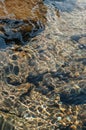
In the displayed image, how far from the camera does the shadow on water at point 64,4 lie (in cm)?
863

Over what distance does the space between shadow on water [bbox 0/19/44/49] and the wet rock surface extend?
22 millimetres

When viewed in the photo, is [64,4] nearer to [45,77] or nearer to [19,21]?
[19,21]

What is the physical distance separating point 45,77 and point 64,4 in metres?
3.55

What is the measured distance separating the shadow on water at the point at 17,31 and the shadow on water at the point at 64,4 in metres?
1.46

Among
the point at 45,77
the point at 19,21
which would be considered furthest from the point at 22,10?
the point at 45,77

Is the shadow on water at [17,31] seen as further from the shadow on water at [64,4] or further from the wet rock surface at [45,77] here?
the shadow on water at [64,4]

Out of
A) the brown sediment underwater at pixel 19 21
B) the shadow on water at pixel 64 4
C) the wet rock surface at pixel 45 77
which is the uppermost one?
the brown sediment underwater at pixel 19 21

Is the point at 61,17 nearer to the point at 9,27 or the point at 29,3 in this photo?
the point at 29,3

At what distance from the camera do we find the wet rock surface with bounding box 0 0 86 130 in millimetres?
5168

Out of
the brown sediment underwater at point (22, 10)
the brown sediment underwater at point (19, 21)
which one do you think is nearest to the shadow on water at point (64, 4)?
the brown sediment underwater at point (22, 10)

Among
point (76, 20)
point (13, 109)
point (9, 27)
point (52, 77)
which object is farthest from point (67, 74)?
point (76, 20)

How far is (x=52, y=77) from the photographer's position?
6.06 metres

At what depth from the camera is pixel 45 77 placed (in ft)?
19.8

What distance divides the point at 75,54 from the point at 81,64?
0.37 meters
